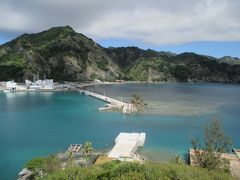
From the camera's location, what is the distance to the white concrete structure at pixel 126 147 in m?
45.8

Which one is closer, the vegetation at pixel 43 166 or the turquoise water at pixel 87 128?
the vegetation at pixel 43 166

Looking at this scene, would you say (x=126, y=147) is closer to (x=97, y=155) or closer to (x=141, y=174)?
(x=97, y=155)

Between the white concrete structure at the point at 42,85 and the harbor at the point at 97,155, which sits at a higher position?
the white concrete structure at the point at 42,85

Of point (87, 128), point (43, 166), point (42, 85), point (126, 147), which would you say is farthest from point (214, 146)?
point (42, 85)

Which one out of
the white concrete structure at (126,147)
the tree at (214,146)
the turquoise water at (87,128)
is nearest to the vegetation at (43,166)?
the turquoise water at (87,128)

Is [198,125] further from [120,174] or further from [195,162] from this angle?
[120,174]

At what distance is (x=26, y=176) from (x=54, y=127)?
3522 centimetres

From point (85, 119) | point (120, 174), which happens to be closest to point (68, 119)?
point (85, 119)

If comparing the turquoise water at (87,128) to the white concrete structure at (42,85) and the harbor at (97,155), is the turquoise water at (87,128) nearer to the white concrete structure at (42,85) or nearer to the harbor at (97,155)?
the harbor at (97,155)

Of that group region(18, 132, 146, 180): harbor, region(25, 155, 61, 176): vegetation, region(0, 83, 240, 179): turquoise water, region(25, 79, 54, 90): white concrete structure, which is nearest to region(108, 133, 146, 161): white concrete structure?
region(18, 132, 146, 180): harbor

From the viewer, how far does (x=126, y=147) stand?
51125mm

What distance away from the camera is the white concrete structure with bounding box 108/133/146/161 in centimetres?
4581

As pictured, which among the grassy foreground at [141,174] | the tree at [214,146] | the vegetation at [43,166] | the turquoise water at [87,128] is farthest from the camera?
the turquoise water at [87,128]

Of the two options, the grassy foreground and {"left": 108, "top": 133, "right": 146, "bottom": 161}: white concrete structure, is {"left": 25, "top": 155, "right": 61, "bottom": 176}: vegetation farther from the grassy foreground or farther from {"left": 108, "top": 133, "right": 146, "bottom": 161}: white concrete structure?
the grassy foreground
